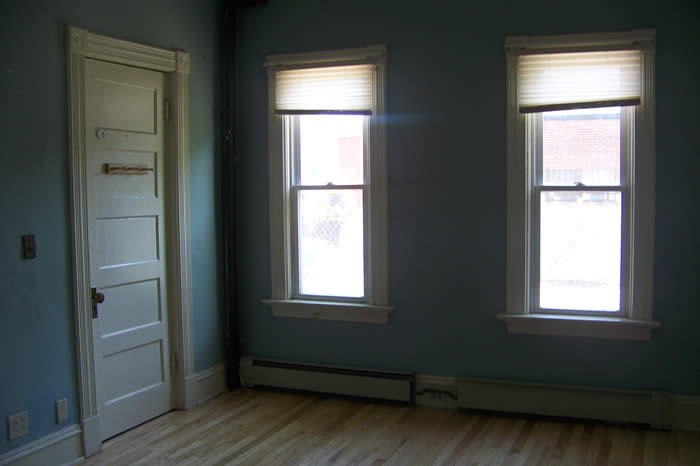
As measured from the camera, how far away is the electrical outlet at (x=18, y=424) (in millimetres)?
3115

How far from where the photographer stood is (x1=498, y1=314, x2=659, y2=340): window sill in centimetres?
378

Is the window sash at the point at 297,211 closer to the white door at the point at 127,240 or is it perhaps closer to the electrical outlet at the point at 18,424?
the white door at the point at 127,240

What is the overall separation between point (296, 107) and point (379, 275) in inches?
54.1

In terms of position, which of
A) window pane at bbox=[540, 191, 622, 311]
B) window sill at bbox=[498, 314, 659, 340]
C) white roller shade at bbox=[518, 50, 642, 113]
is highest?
white roller shade at bbox=[518, 50, 642, 113]

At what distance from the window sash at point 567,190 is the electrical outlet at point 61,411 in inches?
114

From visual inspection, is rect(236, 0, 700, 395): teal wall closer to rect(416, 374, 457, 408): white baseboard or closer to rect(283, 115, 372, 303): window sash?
rect(416, 374, 457, 408): white baseboard

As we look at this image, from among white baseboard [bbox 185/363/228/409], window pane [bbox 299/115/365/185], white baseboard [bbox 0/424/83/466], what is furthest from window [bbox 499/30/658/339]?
white baseboard [bbox 0/424/83/466]

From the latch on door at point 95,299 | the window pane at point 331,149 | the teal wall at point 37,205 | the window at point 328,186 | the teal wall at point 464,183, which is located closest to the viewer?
the teal wall at point 37,205

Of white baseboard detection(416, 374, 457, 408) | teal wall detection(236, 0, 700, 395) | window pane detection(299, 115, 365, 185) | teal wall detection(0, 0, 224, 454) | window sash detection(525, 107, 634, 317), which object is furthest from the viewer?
window pane detection(299, 115, 365, 185)

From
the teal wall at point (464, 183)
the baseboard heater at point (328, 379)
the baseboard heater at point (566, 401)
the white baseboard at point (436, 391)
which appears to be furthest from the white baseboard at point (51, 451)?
the baseboard heater at point (566, 401)

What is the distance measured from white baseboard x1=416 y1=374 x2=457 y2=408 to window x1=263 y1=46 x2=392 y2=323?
55 cm

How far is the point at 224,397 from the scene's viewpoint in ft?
14.9

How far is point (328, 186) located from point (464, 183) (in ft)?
3.29

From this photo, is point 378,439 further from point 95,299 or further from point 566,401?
point 95,299
